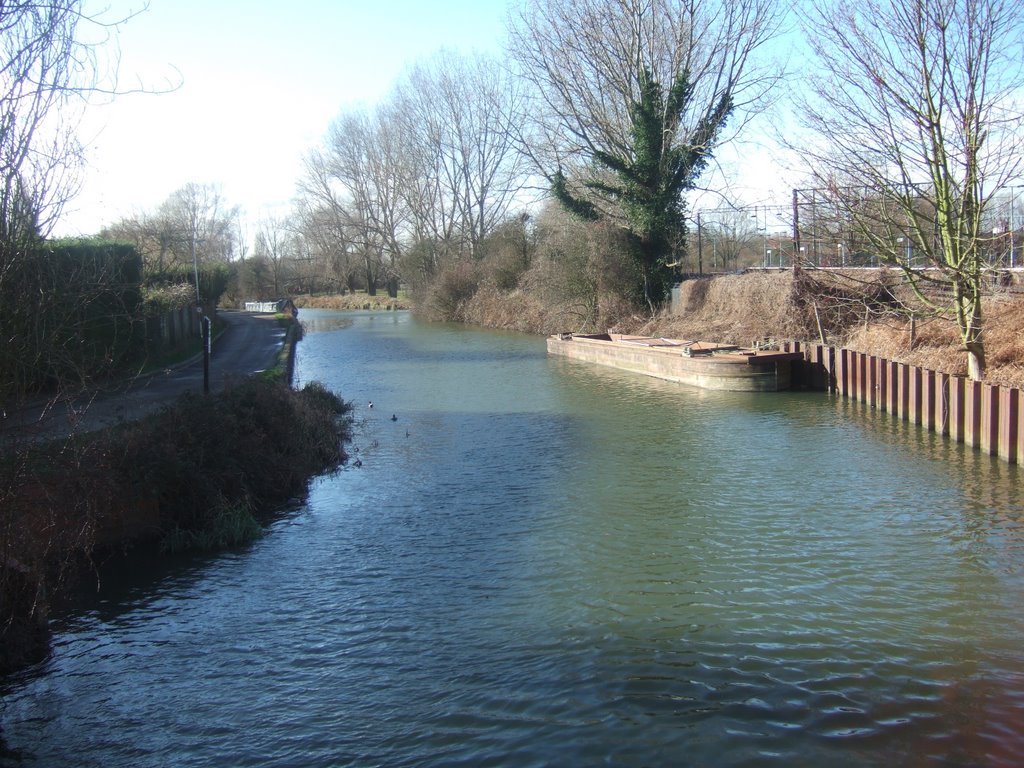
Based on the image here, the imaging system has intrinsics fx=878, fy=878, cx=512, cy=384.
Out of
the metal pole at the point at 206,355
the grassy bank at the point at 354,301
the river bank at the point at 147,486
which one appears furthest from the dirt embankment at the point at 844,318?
the grassy bank at the point at 354,301

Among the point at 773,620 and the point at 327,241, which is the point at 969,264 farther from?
→ the point at 327,241

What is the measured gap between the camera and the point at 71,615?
8375 millimetres

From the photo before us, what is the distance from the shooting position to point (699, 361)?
21.4m

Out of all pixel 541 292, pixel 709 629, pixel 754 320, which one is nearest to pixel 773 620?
pixel 709 629

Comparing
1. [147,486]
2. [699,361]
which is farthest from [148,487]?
[699,361]

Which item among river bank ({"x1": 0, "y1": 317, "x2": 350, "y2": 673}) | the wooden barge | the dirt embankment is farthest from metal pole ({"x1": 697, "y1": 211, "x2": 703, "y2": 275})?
river bank ({"x1": 0, "y1": 317, "x2": 350, "y2": 673})

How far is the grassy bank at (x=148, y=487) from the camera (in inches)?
270

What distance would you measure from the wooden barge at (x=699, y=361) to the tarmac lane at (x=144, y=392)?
33.3 ft

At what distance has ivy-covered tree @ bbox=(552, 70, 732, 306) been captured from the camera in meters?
31.6

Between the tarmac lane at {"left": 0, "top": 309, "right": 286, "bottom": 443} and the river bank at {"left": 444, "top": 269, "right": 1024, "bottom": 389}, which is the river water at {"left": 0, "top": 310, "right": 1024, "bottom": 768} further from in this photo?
the river bank at {"left": 444, "top": 269, "right": 1024, "bottom": 389}

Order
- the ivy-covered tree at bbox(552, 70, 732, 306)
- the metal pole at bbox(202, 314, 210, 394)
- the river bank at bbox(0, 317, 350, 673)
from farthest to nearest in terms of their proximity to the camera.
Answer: the ivy-covered tree at bbox(552, 70, 732, 306) → the metal pole at bbox(202, 314, 210, 394) → the river bank at bbox(0, 317, 350, 673)

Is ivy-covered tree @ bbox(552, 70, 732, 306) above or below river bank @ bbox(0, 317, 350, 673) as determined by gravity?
above

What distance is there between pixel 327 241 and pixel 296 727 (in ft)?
234

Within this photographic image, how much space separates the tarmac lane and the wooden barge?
33.3ft
